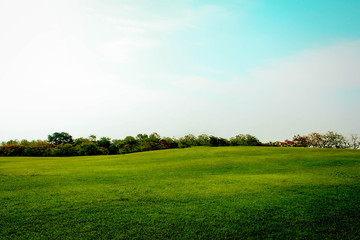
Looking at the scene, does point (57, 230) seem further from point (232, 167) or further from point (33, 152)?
point (33, 152)

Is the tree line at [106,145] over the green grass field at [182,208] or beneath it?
over

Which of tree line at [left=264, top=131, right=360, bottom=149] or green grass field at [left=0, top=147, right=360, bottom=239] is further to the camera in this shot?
tree line at [left=264, top=131, right=360, bottom=149]

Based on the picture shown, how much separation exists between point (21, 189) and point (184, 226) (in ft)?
24.7

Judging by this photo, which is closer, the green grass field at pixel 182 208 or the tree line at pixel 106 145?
the green grass field at pixel 182 208

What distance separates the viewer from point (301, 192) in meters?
8.42

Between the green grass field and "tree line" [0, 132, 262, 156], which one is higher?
"tree line" [0, 132, 262, 156]

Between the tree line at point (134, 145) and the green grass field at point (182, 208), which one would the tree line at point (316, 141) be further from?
the green grass field at point (182, 208)

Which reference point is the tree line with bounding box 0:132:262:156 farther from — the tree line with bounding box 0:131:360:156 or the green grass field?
the green grass field

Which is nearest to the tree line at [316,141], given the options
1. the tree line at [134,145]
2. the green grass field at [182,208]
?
the tree line at [134,145]

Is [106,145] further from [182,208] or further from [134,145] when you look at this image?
[182,208]

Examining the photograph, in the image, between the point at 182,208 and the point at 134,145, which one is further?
the point at 134,145

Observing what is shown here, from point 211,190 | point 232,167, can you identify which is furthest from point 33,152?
point 211,190

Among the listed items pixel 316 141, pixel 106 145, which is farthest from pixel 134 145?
pixel 316 141

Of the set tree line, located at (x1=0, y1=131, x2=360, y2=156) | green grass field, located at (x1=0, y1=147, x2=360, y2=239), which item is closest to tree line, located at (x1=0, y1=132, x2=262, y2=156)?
tree line, located at (x1=0, y1=131, x2=360, y2=156)
